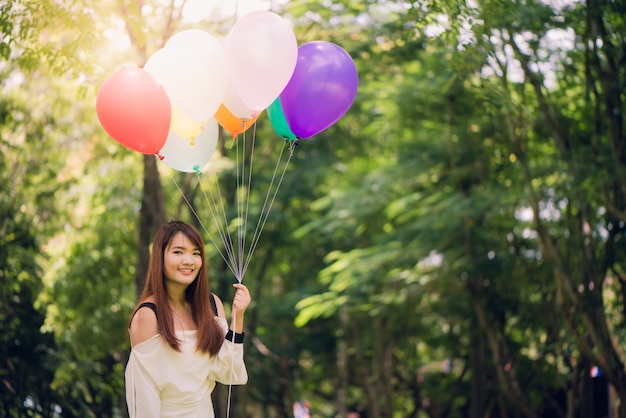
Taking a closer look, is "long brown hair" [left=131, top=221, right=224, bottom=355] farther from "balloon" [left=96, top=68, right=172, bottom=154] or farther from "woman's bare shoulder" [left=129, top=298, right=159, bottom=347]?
"balloon" [left=96, top=68, right=172, bottom=154]

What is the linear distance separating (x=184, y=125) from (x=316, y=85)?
0.83 m

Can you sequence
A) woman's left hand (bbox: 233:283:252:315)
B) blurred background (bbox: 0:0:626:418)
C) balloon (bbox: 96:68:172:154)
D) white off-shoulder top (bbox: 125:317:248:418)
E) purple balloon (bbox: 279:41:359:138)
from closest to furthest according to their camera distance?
white off-shoulder top (bbox: 125:317:248:418) → woman's left hand (bbox: 233:283:252:315) → balloon (bbox: 96:68:172:154) → purple balloon (bbox: 279:41:359:138) → blurred background (bbox: 0:0:626:418)

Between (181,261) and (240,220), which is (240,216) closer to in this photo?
(240,220)

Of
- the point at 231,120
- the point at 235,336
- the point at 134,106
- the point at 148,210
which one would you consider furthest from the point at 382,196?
the point at 235,336

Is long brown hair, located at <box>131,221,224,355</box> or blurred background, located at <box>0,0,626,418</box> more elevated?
long brown hair, located at <box>131,221,224,355</box>

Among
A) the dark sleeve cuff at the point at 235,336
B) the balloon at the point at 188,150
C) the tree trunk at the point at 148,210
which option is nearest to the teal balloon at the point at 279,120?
the balloon at the point at 188,150

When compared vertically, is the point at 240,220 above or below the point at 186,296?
below

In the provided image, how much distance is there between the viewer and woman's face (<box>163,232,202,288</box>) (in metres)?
3.85

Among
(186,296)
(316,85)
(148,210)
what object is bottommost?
(148,210)

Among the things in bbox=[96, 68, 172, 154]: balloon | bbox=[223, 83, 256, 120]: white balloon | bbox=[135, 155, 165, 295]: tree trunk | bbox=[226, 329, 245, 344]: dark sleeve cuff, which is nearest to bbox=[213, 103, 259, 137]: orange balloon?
bbox=[223, 83, 256, 120]: white balloon

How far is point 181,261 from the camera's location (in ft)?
12.6

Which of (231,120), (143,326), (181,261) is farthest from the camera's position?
(231,120)

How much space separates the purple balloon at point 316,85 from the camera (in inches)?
188

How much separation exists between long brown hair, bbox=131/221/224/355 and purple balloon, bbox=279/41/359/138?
125 centimetres
